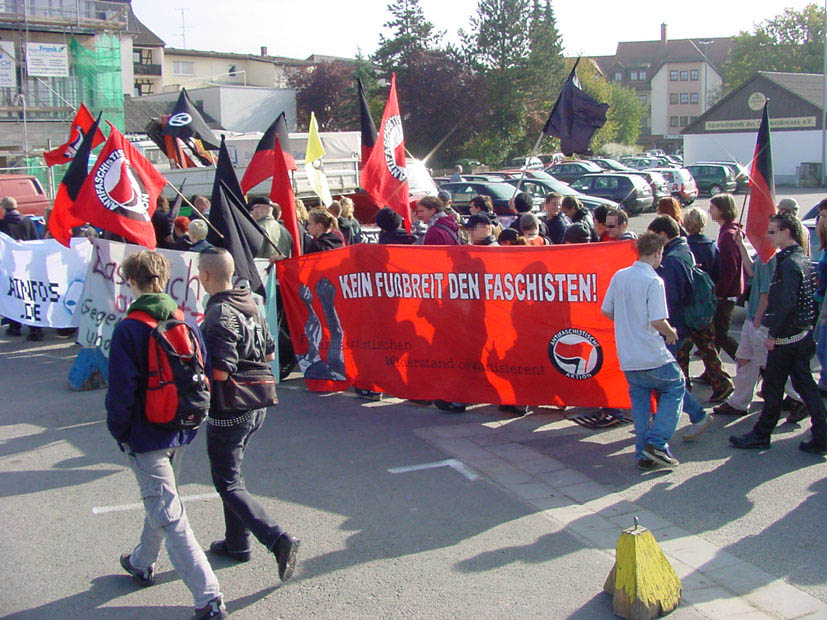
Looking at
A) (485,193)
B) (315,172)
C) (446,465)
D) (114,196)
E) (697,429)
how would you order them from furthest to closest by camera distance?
(485,193)
(315,172)
(114,196)
(697,429)
(446,465)

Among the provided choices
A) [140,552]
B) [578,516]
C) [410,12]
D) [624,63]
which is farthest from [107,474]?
[624,63]

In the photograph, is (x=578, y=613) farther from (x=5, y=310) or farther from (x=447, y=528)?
(x=5, y=310)

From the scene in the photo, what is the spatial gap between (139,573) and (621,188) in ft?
91.8

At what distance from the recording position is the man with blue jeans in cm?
597

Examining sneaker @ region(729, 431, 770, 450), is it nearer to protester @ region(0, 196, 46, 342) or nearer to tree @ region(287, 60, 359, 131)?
protester @ region(0, 196, 46, 342)

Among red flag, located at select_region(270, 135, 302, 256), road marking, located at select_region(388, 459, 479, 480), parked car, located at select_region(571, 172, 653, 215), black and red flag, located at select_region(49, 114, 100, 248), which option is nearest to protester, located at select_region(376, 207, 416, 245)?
red flag, located at select_region(270, 135, 302, 256)

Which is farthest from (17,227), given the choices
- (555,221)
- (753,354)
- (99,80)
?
(99,80)

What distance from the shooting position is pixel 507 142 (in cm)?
5991

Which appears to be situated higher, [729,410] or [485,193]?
[485,193]

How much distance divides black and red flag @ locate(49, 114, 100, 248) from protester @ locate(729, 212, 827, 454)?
6.47 metres

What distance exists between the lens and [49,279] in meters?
10.9

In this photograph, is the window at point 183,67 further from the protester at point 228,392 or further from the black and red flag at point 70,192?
the protester at point 228,392

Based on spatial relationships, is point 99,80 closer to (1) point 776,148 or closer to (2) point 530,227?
(1) point 776,148

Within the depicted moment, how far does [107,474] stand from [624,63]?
4947 inches
